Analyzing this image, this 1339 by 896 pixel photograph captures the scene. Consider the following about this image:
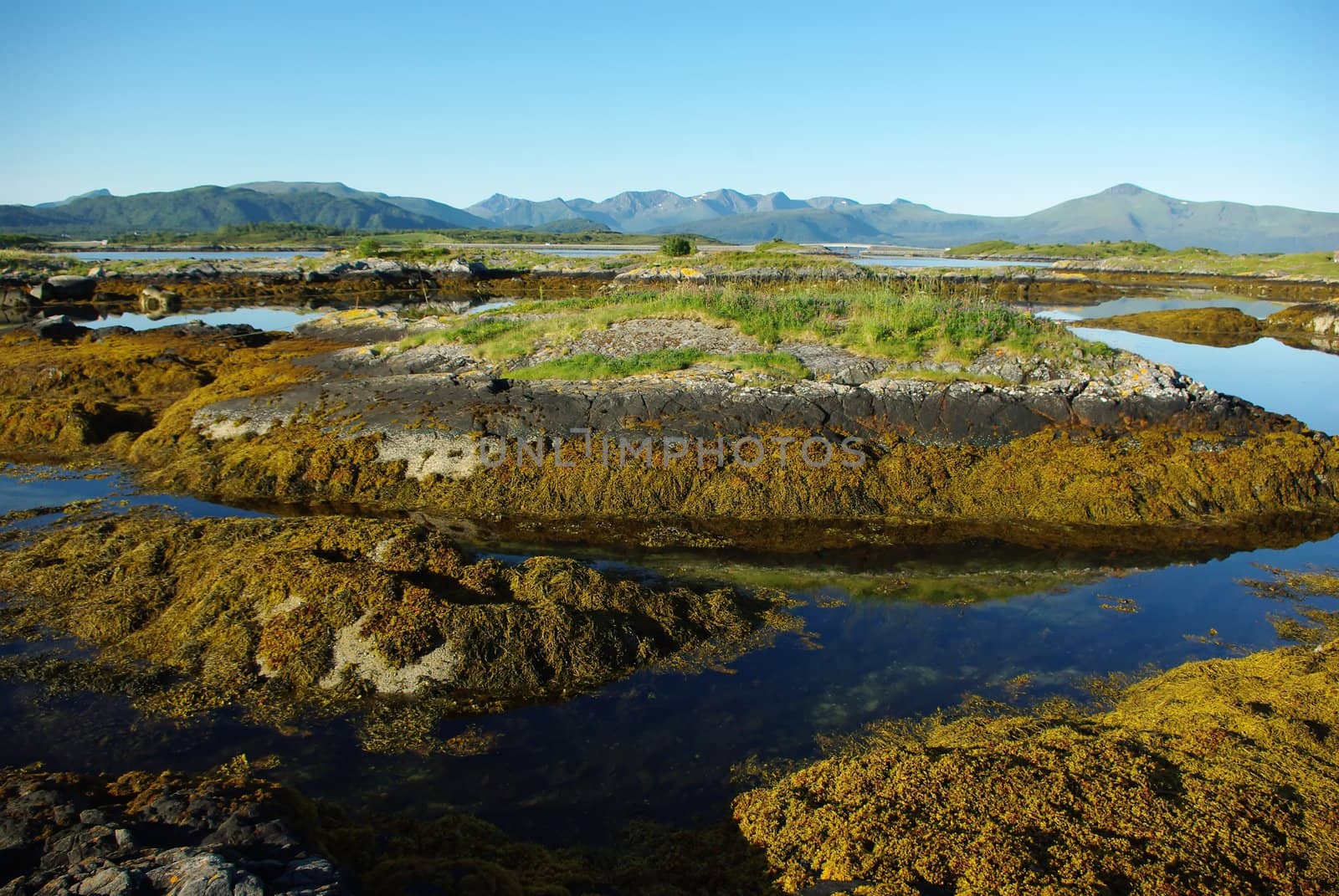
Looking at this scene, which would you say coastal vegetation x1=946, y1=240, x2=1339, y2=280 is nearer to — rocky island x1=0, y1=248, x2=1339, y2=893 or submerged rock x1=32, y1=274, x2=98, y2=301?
rocky island x1=0, y1=248, x2=1339, y2=893

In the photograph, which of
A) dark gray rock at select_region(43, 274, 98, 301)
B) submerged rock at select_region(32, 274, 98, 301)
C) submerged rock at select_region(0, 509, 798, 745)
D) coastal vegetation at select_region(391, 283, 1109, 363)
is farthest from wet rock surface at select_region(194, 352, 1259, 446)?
dark gray rock at select_region(43, 274, 98, 301)

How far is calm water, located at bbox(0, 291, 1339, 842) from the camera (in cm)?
600

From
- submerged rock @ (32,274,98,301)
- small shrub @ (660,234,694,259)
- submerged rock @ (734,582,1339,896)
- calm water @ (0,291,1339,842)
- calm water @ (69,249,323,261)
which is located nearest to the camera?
submerged rock @ (734,582,1339,896)

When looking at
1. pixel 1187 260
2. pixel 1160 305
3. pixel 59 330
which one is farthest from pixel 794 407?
pixel 1187 260

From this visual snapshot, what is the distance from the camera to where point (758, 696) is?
730cm

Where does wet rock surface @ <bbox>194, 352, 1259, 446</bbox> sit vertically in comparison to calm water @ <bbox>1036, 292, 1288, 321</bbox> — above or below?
below

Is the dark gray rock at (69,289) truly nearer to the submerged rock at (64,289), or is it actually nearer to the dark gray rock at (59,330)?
the submerged rock at (64,289)

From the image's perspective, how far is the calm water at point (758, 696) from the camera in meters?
6.00

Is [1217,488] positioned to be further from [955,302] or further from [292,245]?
[292,245]

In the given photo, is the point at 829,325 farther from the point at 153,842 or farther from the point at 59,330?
the point at 59,330

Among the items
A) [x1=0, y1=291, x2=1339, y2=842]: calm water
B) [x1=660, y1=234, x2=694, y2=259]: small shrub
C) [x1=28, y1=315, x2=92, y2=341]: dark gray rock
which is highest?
[x1=660, y1=234, x2=694, y2=259]: small shrub

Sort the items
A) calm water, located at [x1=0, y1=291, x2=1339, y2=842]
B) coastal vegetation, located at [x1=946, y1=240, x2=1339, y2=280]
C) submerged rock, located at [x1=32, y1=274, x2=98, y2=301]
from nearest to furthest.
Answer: calm water, located at [x1=0, y1=291, x2=1339, y2=842], submerged rock, located at [x1=32, y1=274, x2=98, y2=301], coastal vegetation, located at [x1=946, y1=240, x2=1339, y2=280]

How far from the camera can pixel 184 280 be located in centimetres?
5012

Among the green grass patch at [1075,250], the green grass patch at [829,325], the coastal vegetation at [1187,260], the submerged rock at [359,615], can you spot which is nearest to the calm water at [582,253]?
the coastal vegetation at [1187,260]
